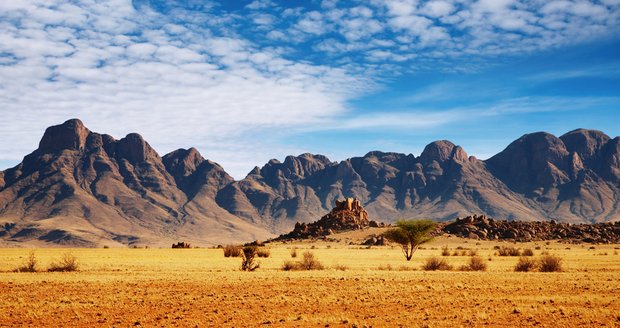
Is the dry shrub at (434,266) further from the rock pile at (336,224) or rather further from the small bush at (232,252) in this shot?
the rock pile at (336,224)

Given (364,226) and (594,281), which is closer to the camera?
(594,281)

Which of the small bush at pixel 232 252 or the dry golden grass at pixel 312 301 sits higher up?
the small bush at pixel 232 252

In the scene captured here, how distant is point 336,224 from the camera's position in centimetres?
11969

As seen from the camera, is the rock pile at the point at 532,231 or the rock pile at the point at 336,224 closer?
the rock pile at the point at 532,231

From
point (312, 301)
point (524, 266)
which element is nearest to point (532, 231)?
point (524, 266)

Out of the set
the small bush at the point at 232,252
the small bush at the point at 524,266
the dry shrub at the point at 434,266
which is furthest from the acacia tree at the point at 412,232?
the small bush at the point at 524,266

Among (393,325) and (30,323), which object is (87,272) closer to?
(30,323)

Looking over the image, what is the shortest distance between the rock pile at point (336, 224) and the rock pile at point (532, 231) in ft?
65.9

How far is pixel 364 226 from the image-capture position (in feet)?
391

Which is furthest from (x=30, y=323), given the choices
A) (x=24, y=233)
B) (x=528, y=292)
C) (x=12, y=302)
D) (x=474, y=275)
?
(x=24, y=233)

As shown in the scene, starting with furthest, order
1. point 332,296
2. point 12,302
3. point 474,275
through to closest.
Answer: point 474,275
point 332,296
point 12,302

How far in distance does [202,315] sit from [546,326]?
10.7 m

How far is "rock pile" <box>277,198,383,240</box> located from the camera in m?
115

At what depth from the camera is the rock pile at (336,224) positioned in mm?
114819
